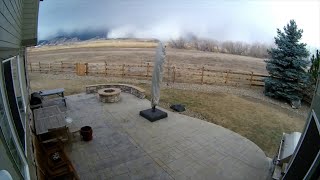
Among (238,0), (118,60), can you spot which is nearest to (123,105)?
(118,60)

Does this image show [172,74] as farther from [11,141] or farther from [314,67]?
[11,141]

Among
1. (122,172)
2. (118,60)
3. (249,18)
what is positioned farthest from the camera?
(249,18)

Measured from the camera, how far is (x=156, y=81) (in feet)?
28.7

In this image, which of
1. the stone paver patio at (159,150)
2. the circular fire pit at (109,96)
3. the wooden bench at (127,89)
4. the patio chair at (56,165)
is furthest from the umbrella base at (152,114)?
the patio chair at (56,165)

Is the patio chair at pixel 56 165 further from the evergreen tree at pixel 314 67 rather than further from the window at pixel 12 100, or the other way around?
the evergreen tree at pixel 314 67

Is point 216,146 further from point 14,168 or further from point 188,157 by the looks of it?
point 14,168

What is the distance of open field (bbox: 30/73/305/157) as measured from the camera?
8.73 metres

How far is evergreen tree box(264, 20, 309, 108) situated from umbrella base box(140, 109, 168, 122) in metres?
7.70

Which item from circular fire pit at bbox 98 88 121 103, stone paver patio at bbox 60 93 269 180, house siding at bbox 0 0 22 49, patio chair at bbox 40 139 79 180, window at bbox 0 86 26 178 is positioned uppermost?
house siding at bbox 0 0 22 49

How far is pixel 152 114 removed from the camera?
9.16 meters

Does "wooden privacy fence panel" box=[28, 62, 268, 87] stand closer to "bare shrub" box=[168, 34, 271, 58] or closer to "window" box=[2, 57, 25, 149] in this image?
"window" box=[2, 57, 25, 149]

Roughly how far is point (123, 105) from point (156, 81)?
243 cm

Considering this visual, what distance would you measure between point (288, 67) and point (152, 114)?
9.34 m

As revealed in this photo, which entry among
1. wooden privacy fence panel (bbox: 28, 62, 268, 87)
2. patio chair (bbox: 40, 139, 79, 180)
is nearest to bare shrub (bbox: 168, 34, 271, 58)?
wooden privacy fence panel (bbox: 28, 62, 268, 87)
